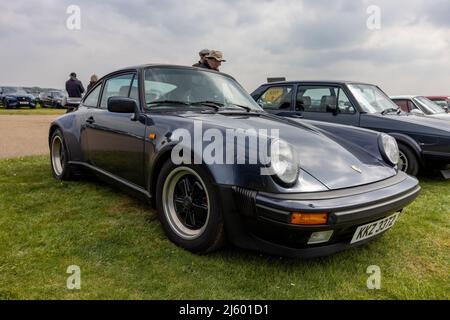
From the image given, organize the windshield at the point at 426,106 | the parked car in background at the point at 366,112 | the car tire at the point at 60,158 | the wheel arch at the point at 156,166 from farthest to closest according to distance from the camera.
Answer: the windshield at the point at 426,106, the parked car in background at the point at 366,112, the car tire at the point at 60,158, the wheel arch at the point at 156,166

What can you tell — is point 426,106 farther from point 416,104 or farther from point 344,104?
point 344,104

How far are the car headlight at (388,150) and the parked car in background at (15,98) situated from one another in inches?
900

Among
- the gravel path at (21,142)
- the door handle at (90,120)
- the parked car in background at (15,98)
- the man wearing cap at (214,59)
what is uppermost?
the parked car in background at (15,98)

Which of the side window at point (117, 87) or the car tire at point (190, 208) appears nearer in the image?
the car tire at point (190, 208)

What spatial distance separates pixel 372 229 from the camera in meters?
2.26

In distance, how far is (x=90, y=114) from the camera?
3.73 metres

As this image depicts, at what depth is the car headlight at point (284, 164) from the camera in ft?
6.61

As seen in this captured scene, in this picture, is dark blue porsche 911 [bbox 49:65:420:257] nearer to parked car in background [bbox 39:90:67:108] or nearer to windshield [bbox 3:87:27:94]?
windshield [bbox 3:87:27:94]

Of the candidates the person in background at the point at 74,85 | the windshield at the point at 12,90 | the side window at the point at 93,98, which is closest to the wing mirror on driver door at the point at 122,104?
the side window at the point at 93,98

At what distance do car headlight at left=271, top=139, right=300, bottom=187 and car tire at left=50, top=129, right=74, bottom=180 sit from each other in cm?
298

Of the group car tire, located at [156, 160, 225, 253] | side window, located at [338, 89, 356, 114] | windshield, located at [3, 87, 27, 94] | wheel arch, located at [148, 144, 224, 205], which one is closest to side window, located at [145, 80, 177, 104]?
wheel arch, located at [148, 144, 224, 205]

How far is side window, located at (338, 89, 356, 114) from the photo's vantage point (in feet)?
17.6

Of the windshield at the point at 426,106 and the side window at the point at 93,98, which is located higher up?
the windshield at the point at 426,106

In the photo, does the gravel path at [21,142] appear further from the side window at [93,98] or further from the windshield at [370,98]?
the windshield at [370,98]
